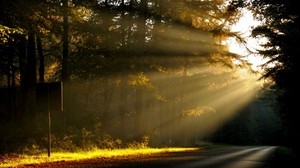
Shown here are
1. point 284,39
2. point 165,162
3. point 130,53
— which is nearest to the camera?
point 165,162

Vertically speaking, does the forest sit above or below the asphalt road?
above

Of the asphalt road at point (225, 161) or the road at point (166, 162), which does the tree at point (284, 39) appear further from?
the road at point (166, 162)

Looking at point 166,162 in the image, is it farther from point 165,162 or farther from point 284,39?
point 284,39

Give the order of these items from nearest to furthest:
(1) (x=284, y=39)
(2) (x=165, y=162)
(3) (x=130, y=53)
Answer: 1. (2) (x=165, y=162)
2. (1) (x=284, y=39)
3. (3) (x=130, y=53)

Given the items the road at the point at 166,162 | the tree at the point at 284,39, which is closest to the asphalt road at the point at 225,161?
the road at the point at 166,162

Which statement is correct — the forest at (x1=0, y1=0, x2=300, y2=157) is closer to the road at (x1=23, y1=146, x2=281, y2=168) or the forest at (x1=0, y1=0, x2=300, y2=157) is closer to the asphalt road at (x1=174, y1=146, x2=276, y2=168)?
the asphalt road at (x1=174, y1=146, x2=276, y2=168)

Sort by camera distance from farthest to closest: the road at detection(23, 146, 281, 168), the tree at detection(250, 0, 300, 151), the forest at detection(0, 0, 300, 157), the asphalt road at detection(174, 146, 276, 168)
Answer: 1. the forest at detection(0, 0, 300, 157)
2. the tree at detection(250, 0, 300, 151)
3. the asphalt road at detection(174, 146, 276, 168)
4. the road at detection(23, 146, 281, 168)

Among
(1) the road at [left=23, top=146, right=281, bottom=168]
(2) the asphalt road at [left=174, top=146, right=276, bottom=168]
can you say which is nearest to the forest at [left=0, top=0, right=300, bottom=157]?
(2) the asphalt road at [left=174, top=146, right=276, bottom=168]

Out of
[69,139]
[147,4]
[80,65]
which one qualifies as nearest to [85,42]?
[80,65]

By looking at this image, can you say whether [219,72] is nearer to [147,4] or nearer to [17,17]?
[147,4]

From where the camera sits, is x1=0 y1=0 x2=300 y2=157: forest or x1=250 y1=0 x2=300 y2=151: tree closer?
x1=250 y1=0 x2=300 y2=151: tree

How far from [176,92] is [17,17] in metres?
21.1

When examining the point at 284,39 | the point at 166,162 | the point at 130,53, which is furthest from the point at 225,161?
the point at 130,53

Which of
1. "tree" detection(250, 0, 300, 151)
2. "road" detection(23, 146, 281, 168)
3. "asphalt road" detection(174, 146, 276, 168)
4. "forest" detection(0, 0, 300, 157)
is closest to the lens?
"road" detection(23, 146, 281, 168)
